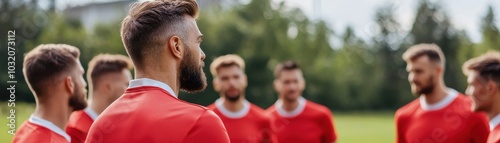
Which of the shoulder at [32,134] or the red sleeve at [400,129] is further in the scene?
the red sleeve at [400,129]

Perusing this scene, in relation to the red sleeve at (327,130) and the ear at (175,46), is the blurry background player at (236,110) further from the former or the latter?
the ear at (175,46)

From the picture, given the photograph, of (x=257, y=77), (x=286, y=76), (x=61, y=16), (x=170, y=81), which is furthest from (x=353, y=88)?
(x=170, y=81)

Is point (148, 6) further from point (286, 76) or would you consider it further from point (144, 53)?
point (286, 76)

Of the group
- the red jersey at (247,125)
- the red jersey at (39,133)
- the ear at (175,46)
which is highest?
the ear at (175,46)

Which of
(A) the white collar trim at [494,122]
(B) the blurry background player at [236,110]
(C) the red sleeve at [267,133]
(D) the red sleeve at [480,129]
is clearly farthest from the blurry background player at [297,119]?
(A) the white collar trim at [494,122]

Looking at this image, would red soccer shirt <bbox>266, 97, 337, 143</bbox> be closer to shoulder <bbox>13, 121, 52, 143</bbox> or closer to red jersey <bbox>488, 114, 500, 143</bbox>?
red jersey <bbox>488, 114, 500, 143</bbox>

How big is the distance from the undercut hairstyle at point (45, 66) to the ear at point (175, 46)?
213cm

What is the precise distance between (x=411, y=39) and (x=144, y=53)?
58332mm

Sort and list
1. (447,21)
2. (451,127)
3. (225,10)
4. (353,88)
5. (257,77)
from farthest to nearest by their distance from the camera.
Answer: (447,21), (353,88), (225,10), (257,77), (451,127)

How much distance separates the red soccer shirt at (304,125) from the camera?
8547 millimetres

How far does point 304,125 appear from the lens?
8.68 metres

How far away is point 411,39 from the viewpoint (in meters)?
58.8

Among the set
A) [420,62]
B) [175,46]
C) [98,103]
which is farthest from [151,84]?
[420,62]

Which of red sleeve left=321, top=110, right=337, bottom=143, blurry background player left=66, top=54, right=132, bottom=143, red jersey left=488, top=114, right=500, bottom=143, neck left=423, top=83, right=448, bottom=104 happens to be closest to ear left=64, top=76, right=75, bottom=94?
blurry background player left=66, top=54, right=132, bottom=143
